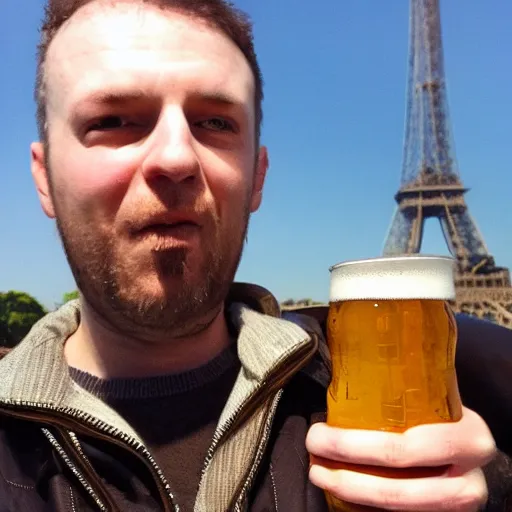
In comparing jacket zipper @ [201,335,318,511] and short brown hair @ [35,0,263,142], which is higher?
short brown hair @ [35,0,263,142]

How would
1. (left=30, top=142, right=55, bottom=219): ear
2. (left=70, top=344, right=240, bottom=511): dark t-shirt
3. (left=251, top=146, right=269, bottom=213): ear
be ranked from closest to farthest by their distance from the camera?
(left=70, top=344, right=240, bottom=511): dark t-shirt, (left=30, top=142, right=55, bottom=219): ear, (left=251, top=146, right=269, bottom=213): ear

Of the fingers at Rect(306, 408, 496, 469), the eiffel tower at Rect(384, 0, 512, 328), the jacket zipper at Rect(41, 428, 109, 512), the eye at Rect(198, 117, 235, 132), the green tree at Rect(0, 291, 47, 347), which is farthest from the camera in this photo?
the eiffel tower at Rect(384, 0, 512, 328)

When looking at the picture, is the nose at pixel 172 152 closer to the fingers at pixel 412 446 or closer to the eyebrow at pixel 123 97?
the eyebrow at pixel 123 97

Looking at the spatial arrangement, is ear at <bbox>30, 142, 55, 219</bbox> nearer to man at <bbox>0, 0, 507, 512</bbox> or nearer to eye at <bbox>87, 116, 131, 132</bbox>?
man at <bbox>0, 0, 507, 512</bbox>

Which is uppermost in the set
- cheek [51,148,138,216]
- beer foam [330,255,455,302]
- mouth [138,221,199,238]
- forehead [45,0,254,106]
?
forehead [45,0,254,106]

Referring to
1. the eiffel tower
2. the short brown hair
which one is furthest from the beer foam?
the eiffel tower

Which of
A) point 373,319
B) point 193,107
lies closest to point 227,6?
point 193,107

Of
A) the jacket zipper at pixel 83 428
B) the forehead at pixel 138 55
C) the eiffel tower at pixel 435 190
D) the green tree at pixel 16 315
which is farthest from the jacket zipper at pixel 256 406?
the eiffel tower at pixel 435 190

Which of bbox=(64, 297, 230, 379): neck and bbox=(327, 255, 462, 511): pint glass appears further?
bbox=(64, 297, 230, 379): neck
